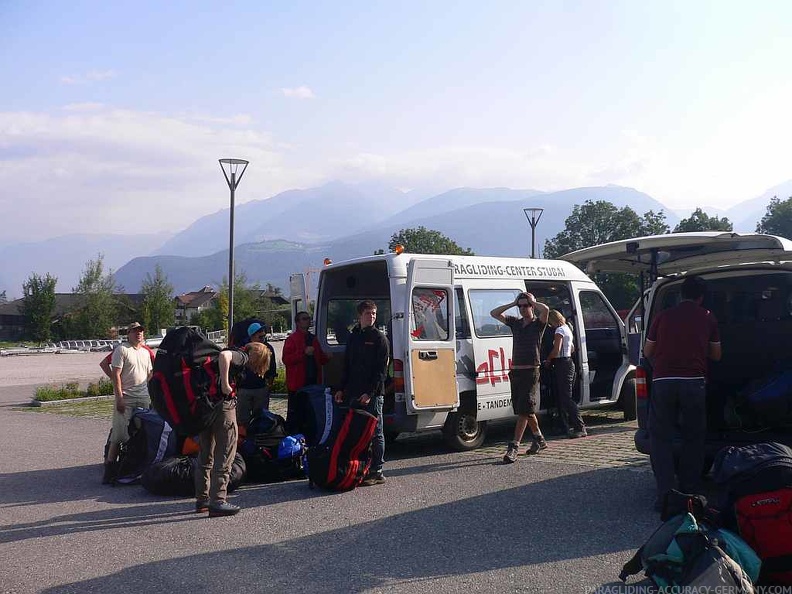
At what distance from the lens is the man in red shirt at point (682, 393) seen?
6.25m

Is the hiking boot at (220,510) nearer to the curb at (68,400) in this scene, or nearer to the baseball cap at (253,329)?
the baseball cap at (253,329)

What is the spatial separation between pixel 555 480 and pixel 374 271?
4.09 meters

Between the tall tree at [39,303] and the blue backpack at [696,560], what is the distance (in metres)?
58.5

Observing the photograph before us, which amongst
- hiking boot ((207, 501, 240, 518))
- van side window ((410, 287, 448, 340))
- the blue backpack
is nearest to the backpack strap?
the blue backpack

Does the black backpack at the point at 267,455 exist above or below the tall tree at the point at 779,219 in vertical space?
below

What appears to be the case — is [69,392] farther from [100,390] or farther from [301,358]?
[301,358]

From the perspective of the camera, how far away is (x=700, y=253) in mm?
8227

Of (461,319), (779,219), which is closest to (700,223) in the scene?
(779,219)

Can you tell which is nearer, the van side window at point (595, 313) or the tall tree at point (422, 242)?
the van side window at point (595, 313)

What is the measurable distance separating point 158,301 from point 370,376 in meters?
51.5

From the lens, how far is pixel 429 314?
9.22 metres

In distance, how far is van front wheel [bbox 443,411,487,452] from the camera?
953cm

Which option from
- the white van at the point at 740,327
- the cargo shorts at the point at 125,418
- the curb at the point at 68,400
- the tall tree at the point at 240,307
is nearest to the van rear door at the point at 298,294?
the cargo shorts at the point at 125,418

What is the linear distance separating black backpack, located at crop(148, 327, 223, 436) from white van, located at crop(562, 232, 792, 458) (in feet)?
11.8
